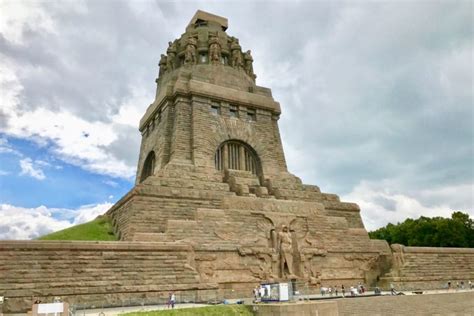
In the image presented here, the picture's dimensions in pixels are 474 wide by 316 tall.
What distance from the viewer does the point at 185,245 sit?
58.7 ft

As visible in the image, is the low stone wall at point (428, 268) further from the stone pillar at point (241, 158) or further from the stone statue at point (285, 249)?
the stone pillar at point (241, 158)

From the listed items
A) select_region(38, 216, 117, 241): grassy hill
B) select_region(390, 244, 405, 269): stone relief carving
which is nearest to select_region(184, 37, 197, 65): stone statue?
select_region(38, 216, 117, 241): grassy hill

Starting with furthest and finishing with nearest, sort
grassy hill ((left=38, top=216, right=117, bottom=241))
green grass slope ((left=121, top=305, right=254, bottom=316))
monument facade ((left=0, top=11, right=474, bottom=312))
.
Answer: grassy hill ((left=38, top=216, right=117, bottom=241)), monument facade ((left=0, top=11, right=474, bottom=312)), green grass slope ((left=121, top=305, right=254, bottom=316))

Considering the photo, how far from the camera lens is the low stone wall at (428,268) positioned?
22169 mm

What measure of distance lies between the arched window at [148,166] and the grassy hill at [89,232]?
21.2 ft

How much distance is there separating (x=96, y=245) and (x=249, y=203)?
8.58m

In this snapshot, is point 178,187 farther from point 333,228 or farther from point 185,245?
→ point 333,228

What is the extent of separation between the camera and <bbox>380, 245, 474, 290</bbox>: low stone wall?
2217cm

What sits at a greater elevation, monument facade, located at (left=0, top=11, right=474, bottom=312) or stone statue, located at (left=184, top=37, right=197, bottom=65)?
stone statue, located at (left=184, top=37, right=197, bottom=65)

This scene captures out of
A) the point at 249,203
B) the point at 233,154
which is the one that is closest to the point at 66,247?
the point at 249,203

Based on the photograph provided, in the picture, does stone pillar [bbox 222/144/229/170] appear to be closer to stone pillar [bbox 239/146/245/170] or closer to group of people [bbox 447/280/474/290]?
stone pillar [bbox 239/146/245/170]

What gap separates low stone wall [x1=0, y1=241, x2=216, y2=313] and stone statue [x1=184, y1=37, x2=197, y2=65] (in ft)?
56.2

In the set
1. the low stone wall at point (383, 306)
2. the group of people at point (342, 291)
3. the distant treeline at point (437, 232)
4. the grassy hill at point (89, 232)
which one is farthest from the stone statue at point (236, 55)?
the distant treeline at point (437, 232)

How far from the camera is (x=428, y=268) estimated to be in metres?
23.5
